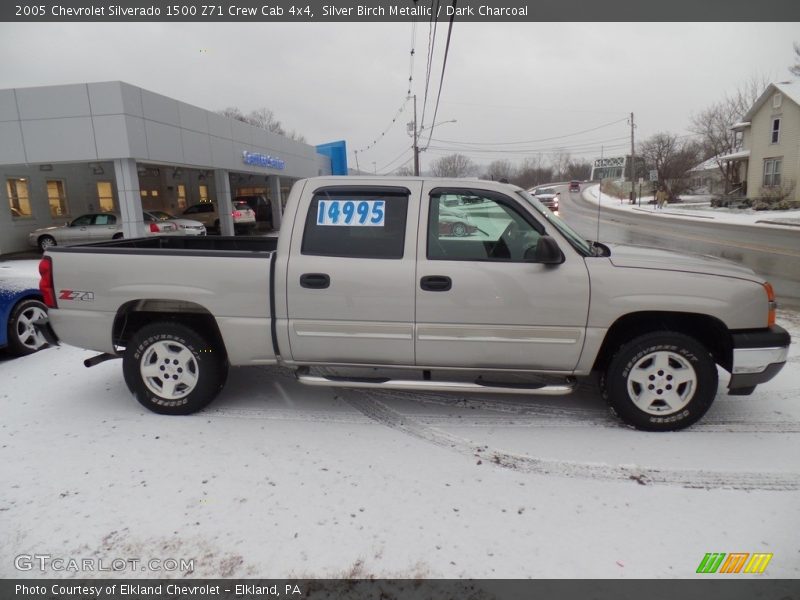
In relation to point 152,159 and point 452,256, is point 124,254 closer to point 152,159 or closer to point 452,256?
point 452,256

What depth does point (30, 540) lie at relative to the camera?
2.79 m

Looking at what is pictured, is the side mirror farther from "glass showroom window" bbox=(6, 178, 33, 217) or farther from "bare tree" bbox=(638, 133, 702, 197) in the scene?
"bare tree" bbox=(638, 133, 702, 197)

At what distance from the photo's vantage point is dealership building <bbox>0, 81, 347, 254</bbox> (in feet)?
52.0

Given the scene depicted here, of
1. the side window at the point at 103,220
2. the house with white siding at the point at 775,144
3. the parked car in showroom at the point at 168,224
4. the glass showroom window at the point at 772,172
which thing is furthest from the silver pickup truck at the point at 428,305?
the glass showroom window at the point at 772,172

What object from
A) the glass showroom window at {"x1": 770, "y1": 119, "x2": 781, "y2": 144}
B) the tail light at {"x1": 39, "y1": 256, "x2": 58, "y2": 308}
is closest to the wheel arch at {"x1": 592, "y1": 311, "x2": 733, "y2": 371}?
the tail light at {"x1": 39, "y1": 256, "x2": 58, "y2": 308}

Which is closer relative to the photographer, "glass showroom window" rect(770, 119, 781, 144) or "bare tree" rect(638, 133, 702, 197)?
"glass showroom window" rect(770, 119, 781, 144)

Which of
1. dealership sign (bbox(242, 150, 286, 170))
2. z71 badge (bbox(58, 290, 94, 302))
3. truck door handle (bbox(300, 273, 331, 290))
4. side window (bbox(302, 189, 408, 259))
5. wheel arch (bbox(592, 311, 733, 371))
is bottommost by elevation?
wheel arch (bbox(592, 311, 733, 371))

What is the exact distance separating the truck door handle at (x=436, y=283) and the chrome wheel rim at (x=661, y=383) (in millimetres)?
1534

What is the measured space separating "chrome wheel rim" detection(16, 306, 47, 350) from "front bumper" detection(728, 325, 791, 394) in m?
7.08

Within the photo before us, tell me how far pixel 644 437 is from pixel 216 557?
3081mm

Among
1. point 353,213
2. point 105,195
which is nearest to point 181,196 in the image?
point 105,195

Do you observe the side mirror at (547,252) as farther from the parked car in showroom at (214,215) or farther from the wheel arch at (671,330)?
the parked car in showroom at (214,215)

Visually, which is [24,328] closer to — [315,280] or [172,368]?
[172,368]

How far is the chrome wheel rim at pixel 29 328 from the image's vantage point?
5973 millimetres
